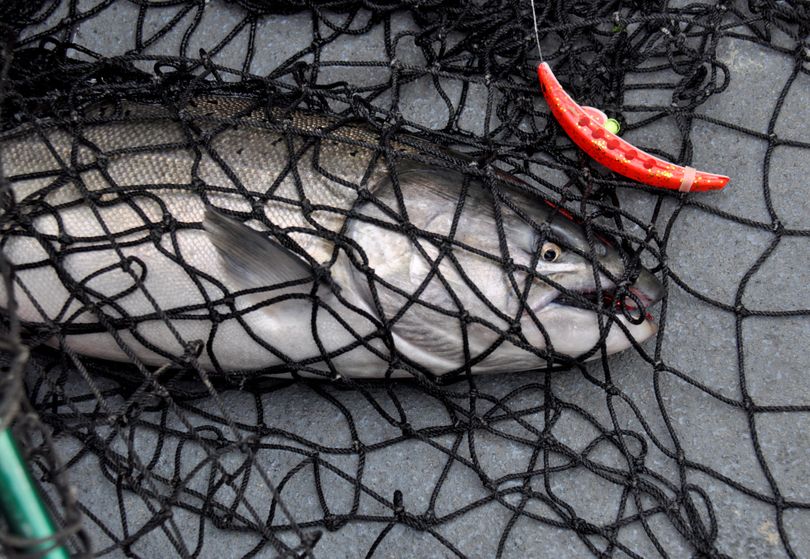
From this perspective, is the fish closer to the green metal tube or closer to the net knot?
the net knot

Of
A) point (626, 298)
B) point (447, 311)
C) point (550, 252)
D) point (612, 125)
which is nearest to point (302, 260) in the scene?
point (447, 311)

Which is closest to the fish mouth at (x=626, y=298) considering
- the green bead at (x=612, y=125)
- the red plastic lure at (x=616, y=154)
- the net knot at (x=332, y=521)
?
the red plastic lure at (x=616, y=154)

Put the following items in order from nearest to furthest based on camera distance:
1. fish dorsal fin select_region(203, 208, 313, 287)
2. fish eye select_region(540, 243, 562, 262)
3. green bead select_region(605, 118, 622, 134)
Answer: fish dorsal fin select_region(203, 208, 313, 287), fish eye select_region(540, 243, 562, 262), green bead select_region(605, 118, 622, 134)

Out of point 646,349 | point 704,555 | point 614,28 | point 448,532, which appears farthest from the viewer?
point 614,28

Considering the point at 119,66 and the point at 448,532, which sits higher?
the point at 119,66

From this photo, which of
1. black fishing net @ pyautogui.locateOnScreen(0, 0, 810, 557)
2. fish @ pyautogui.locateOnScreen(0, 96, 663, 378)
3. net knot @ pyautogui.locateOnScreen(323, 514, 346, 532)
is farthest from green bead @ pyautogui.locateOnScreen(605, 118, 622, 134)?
net knot @ pyautogui.locateOnScreen(323, 514, 346, 532)

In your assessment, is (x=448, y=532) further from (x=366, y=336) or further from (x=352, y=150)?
(x=352, y=150)

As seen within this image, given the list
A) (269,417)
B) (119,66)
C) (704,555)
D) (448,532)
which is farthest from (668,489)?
(119,66)
